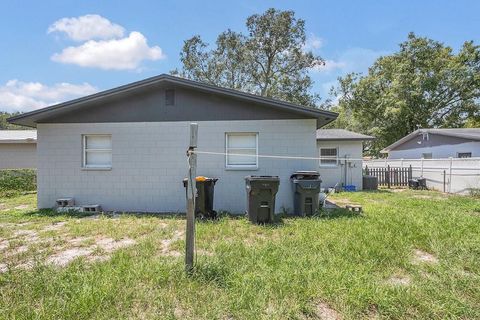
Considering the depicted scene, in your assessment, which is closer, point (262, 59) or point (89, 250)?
point (89, 250)

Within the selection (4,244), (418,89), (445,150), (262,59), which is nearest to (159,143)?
(4,244)

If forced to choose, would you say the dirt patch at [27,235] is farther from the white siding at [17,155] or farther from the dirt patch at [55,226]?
the white siding at [17,155]

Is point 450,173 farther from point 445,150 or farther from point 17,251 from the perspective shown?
point 17,251

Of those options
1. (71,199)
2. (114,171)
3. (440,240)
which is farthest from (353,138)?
(71,199)

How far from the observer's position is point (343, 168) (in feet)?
50.4

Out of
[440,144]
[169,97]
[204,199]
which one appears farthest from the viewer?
[440,144]

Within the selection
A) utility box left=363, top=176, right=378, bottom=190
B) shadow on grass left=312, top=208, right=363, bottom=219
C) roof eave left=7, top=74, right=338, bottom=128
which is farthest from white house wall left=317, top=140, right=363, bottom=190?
roof eave left=7, top=74, right=338, bottom=128

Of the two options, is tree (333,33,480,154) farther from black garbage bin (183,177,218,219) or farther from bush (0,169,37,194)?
bush (0,169,37,194)

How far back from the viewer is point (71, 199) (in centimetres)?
939

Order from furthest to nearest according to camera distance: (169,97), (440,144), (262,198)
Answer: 1. (440,144)
2. (169,97)
3. (262,198)

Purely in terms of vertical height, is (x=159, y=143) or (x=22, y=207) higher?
(x=159, y=143)

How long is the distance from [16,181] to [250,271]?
15659 mm

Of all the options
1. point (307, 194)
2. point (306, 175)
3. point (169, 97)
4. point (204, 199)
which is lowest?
point (204, 199)

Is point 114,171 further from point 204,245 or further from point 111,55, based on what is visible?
point 111,55
